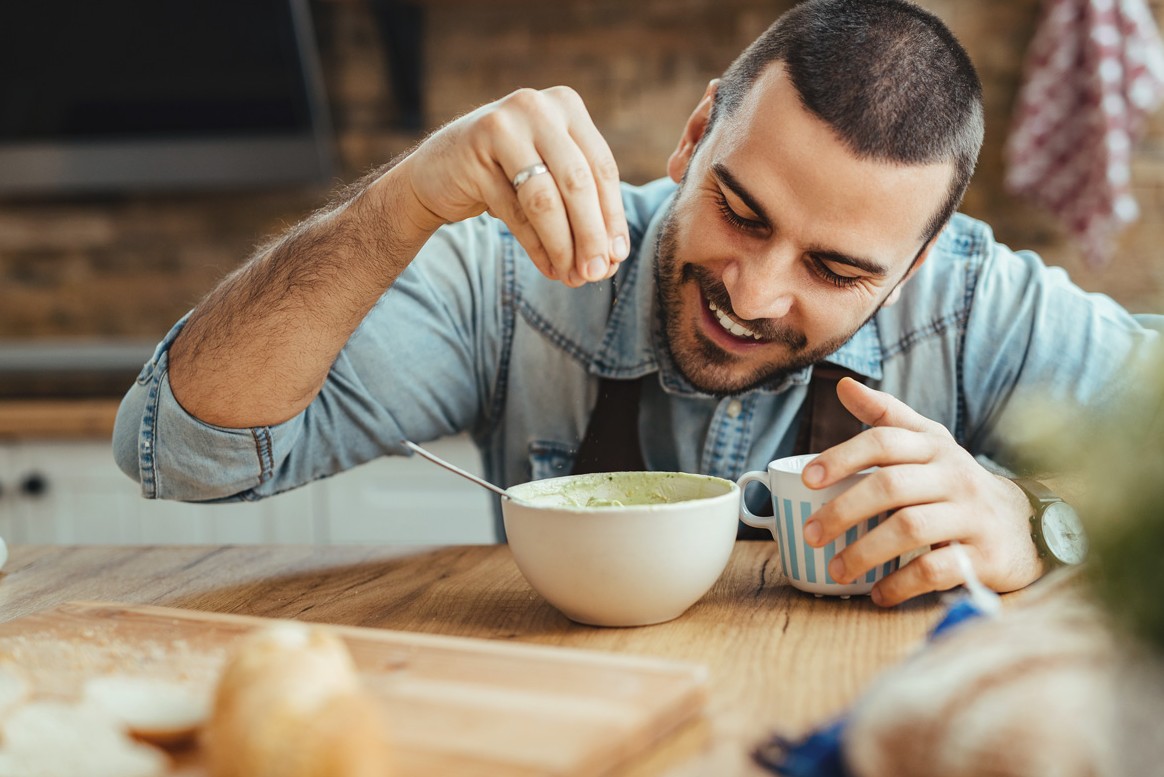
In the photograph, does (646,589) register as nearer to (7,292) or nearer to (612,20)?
(612,20)

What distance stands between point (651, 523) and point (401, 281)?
0.62 meters

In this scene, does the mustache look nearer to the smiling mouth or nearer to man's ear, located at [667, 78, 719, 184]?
the smiling mouth

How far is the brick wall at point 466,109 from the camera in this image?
7.86 feet

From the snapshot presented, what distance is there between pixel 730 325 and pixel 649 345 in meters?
0.14

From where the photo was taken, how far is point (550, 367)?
132 centimetres

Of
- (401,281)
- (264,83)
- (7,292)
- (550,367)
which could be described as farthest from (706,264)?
(7,292)

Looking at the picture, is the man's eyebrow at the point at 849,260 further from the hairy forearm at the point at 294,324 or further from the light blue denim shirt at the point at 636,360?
the hairy forearm at the point at 294,324

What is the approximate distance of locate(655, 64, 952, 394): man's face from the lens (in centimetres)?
104

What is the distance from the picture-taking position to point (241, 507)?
2.23 meters

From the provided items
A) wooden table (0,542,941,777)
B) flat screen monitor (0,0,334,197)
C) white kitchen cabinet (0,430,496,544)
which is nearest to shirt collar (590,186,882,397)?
wooden table (0,542,941,777)

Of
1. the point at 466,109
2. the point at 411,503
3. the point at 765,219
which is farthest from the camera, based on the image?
the point at 466,109

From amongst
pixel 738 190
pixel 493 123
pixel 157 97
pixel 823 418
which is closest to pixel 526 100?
pixel 493 123

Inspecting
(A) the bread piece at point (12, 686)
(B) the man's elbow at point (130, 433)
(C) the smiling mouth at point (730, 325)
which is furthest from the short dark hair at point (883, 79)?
(A) the bread piece at point (12, 686)

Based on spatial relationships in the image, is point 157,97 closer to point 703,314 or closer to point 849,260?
point 703,314
